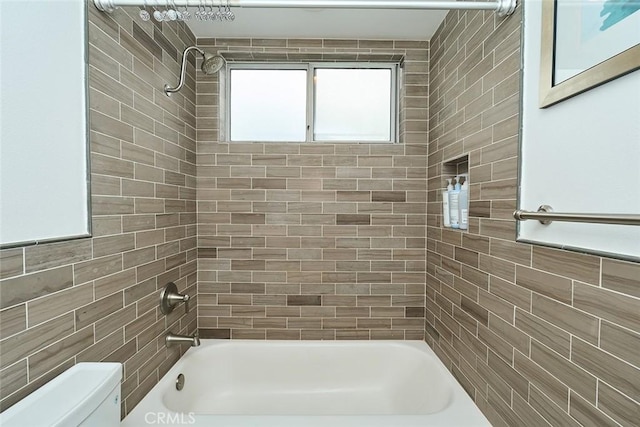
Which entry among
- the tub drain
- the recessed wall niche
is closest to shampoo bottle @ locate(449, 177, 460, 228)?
the recessed wall niche

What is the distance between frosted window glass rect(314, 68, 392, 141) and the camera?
92.0 inches

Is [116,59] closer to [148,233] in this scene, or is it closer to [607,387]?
[148,233]

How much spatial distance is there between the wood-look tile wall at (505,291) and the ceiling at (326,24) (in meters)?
0.18

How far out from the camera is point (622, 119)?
0.75 meters

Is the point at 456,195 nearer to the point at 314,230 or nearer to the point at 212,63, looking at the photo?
the point at 314,230

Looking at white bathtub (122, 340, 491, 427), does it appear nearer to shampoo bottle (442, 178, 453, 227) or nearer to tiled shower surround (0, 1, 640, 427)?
tiled shower surround (0, 1, 640, 427)

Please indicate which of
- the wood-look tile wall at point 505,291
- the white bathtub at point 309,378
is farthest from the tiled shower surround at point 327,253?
the white bathtub at point 309,378

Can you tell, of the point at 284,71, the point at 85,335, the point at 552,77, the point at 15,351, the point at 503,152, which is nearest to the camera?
the point at 15,351

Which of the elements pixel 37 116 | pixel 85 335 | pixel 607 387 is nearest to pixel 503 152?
pixel 607 387

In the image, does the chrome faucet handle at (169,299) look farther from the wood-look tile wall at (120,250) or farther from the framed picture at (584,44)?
the framed picture at (584,44)

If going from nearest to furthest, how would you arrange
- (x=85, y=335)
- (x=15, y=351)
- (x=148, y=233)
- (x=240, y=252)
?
1. (x=15, y=351)
2. (x=85, y=335)
3. (x=148, y=233)
4. (x=240, y=252)

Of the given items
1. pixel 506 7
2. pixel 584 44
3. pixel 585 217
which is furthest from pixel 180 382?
pixel 506 7

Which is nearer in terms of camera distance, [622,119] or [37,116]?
[622,119]

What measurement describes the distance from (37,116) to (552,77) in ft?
5.22
